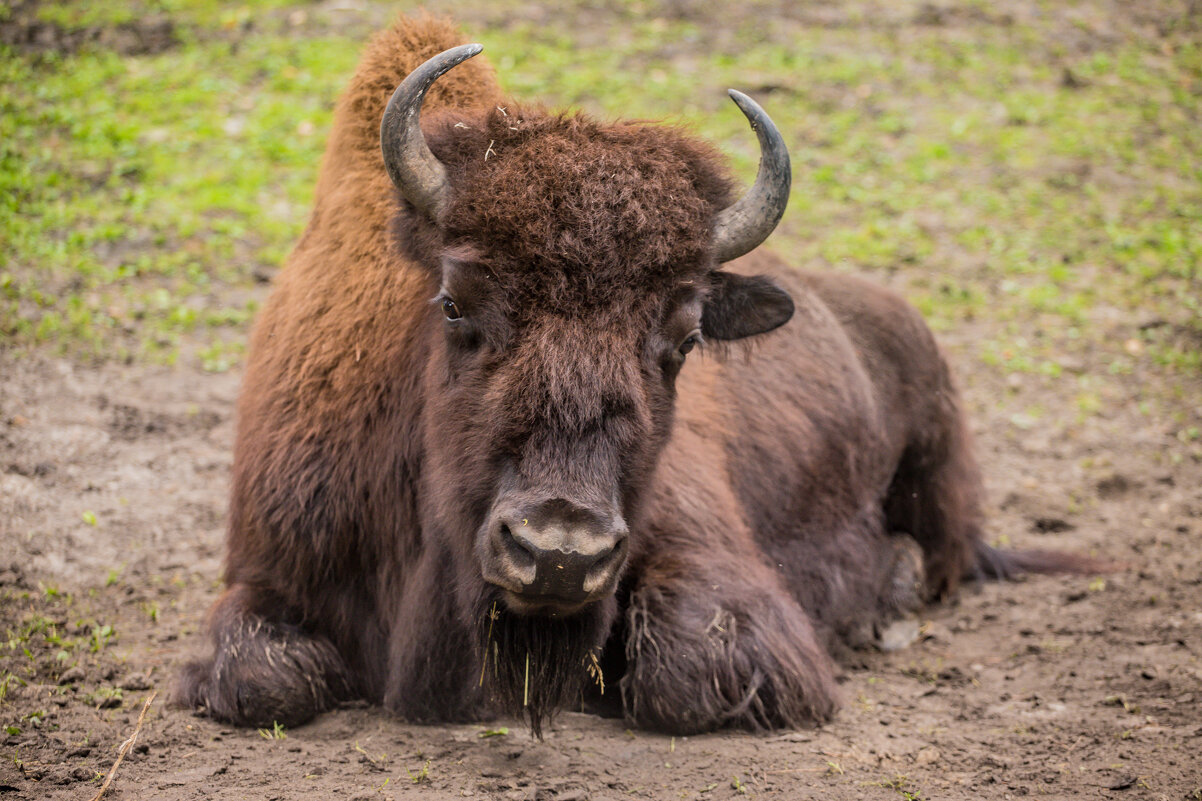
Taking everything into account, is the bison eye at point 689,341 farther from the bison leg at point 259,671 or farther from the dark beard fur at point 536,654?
the bison leg at point 259,671

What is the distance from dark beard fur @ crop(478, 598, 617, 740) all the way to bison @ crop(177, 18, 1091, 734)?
0.01 m

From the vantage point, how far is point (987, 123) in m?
11.8

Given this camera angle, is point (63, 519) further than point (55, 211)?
No

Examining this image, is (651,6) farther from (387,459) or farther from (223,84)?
(387,459)

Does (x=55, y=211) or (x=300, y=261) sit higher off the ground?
(x=300, y=261)

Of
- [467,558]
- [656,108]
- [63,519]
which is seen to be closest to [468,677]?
[467,558]

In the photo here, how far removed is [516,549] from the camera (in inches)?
124

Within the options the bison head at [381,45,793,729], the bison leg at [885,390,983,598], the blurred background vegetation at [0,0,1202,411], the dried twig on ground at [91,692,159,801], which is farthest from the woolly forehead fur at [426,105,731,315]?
the blurred background vegetation at [0,0,1202,411]

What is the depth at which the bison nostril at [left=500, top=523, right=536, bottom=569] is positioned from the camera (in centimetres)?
311

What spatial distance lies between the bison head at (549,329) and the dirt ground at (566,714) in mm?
552

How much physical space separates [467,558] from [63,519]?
113 inches

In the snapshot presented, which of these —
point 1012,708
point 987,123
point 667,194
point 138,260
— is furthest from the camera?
point 987,123

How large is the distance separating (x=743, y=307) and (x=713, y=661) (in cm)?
138

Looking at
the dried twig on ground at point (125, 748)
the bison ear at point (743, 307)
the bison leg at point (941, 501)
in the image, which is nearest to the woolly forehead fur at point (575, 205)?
the bison ear at point (743, 307)
